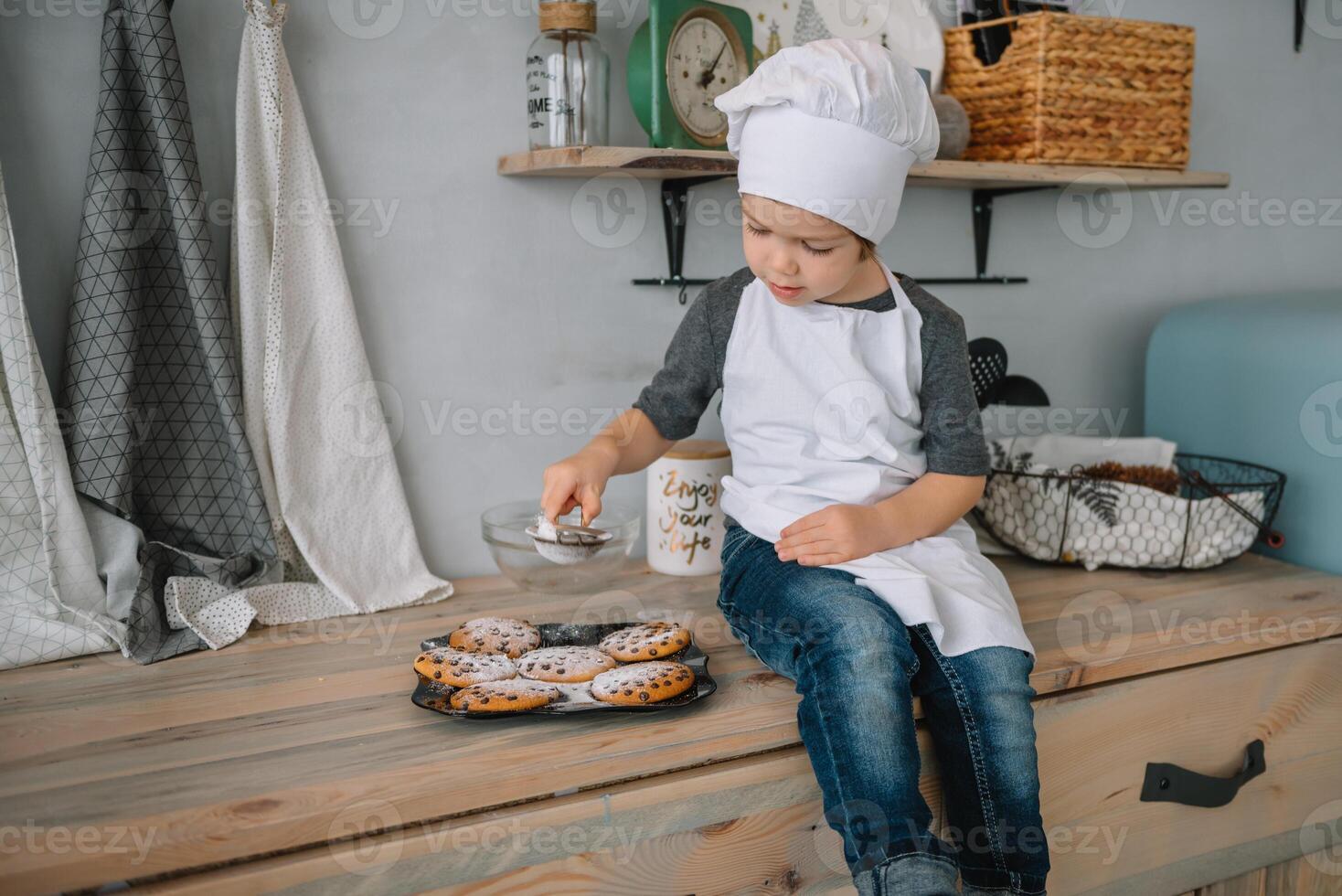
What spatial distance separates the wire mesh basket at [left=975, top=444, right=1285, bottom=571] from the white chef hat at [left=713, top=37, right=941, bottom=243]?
528 mm

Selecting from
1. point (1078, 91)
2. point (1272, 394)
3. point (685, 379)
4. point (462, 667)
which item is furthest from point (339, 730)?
point (1272, 394)

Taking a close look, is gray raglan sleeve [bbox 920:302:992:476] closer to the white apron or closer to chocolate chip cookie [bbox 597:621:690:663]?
the white apron

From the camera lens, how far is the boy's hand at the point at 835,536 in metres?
1.05

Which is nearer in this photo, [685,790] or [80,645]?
[685,790]

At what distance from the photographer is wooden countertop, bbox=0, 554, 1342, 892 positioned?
782 millimetres

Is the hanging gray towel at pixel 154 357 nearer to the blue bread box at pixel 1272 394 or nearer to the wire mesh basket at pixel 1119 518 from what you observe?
the wire mesh basket at pixel 1119 518

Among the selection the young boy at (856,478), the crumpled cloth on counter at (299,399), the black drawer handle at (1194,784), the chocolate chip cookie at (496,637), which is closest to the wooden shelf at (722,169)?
the young boy at (856,478)

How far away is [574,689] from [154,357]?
0.57 m

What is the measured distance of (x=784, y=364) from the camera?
116cm

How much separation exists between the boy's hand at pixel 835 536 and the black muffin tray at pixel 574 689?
0.46 ft

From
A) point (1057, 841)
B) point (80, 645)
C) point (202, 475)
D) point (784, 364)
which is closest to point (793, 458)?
point (784, 364)

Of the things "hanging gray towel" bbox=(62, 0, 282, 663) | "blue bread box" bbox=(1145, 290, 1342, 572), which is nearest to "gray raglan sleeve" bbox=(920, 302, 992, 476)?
"blue bread box" bbox=(1145, 290, 1342, 572)

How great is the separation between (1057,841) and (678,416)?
0.60 metres

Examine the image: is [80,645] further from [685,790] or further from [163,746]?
[685,790]
